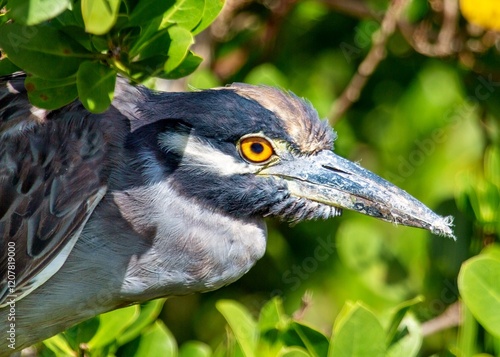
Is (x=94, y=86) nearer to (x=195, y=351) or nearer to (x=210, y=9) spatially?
(x=210, y=9)

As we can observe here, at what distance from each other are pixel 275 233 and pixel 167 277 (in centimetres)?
195

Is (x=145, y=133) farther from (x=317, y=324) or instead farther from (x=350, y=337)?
(x=317, y=324)

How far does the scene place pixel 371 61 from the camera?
5527 mm

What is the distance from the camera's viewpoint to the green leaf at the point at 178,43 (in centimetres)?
324

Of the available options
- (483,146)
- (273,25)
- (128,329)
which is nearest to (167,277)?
(128,329)

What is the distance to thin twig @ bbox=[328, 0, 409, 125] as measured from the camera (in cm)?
541

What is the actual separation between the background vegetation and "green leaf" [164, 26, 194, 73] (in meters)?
1.12

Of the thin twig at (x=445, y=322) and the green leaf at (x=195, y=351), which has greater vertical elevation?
the green leaf at (x=195, y=351)

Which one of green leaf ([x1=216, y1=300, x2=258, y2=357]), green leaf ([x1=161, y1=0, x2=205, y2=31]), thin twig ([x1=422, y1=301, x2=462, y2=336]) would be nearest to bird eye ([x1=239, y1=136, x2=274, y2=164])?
A: green leaf ([x1=216, y1=300, x2=258, y2=357])

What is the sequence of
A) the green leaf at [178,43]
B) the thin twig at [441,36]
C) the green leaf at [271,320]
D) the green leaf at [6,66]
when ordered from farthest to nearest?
1. the thin twig at [441,36]
2. the green leaf at [271,320]
3. the green leaf at [6,66]
4. the green leaf at [178,43]

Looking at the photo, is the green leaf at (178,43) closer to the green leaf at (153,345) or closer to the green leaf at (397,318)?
the green leaf at (153,345)

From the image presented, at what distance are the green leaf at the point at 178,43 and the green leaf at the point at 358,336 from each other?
1.13m

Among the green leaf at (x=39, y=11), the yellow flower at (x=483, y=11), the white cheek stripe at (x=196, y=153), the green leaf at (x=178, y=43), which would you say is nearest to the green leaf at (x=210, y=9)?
the green leaf at (x=178, y=43)

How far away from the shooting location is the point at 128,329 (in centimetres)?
406
